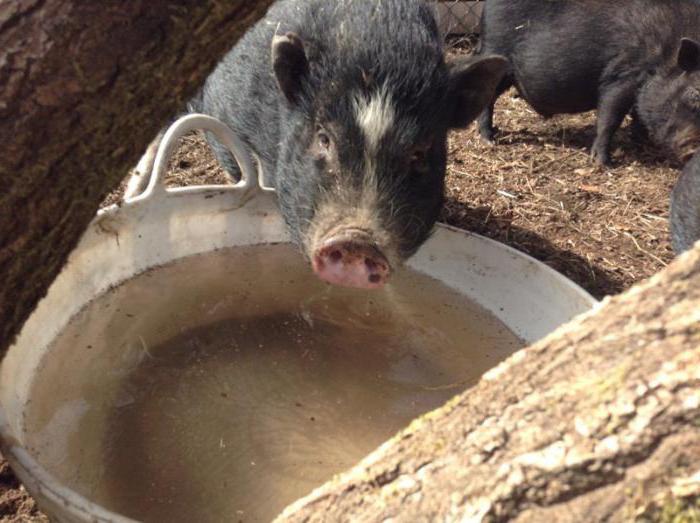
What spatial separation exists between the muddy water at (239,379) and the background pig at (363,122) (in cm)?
42

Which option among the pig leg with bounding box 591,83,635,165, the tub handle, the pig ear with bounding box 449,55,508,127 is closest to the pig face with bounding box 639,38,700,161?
the pig leg with bounding box 591,83,635,165

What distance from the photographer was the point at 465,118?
11.0 ft

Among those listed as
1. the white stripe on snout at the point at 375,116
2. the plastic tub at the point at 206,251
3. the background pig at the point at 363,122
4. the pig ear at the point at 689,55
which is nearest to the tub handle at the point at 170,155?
the plastic tub at the point at 206,251

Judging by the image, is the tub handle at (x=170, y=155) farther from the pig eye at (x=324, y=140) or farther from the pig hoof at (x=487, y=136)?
the pig hoof at (x=487, y=136)

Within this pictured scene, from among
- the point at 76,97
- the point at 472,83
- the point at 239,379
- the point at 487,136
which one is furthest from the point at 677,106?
the point at 76,97

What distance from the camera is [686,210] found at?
3.99m

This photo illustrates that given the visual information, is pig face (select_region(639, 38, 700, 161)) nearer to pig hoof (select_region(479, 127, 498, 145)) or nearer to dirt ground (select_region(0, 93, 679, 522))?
dirt ground (select_region(0, 93, 679, 522))

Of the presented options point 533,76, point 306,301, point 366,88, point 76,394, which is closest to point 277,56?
point 366,88

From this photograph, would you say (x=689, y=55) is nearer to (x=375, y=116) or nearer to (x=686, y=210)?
(x=686, y=210)

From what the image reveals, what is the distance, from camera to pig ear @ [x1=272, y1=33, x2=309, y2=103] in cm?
308

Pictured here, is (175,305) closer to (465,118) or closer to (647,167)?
(465,118)

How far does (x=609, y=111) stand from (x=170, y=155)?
3.37 m

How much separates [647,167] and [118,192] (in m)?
3.26

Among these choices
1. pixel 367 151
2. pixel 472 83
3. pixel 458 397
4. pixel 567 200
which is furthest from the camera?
pixel 567 200
